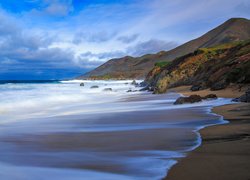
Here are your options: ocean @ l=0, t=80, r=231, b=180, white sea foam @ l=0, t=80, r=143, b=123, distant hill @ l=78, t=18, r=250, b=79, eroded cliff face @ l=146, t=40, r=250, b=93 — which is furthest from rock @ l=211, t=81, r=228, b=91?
distant hill @ l=78, t=18, r=250, b=79

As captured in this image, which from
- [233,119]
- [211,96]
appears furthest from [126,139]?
[211,96]

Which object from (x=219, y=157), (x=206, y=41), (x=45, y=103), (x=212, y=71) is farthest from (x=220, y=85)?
(x=206, y=41)

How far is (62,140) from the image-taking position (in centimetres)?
831

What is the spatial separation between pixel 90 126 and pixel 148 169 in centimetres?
533

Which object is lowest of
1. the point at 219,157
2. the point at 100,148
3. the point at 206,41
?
the point at 219,157

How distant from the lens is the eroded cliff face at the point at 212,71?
74.4 feet

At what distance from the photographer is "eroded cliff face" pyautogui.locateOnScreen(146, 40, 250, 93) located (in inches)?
893

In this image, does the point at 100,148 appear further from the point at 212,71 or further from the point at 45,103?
the point at 212,71

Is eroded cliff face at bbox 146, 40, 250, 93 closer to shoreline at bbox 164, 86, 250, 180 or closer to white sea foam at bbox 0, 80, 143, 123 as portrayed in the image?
white sea foam at bbox 0, 80, 143, 123

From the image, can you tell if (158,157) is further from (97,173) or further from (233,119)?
(233,119)

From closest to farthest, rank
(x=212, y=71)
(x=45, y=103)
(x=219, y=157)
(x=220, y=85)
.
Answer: (x=219, y=157)
(x=220, y=85)
(x=45, y=103)
(x=212, y=71)

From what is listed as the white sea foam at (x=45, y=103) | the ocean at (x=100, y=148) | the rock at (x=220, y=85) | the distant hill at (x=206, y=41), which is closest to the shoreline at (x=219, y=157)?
the ocean at (x=100, y=148)

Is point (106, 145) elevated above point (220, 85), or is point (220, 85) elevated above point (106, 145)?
point (220, 85)

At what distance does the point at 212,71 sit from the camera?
2931 centimetres
